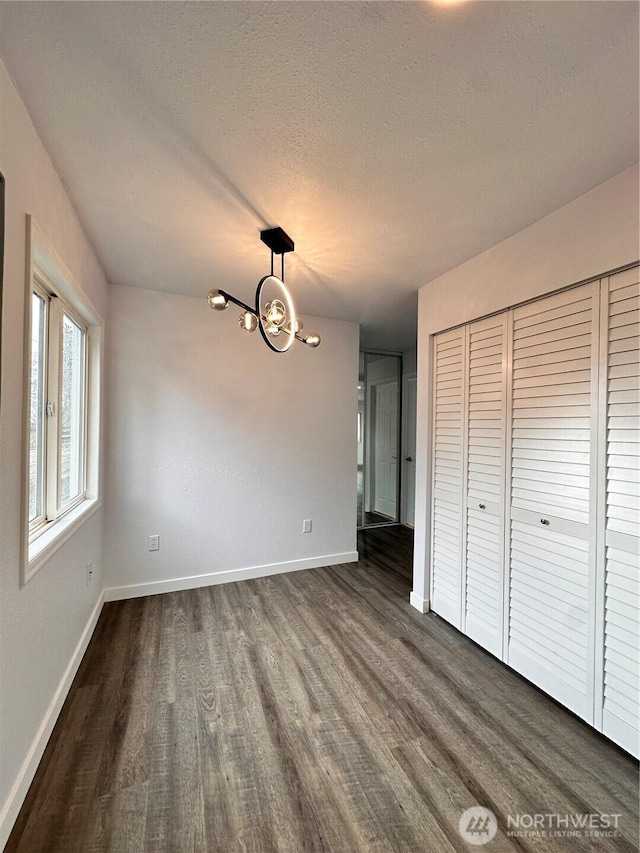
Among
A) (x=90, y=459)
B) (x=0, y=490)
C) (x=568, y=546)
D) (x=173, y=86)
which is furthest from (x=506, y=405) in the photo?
(x=90, y=459)

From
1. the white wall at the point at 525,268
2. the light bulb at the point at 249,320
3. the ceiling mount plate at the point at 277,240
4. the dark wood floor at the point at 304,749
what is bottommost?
the dark wood floor at the point at 304,749

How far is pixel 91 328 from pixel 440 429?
2.58m

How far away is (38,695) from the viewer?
1.47 metres

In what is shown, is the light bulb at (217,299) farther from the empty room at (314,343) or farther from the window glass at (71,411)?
the window glass at (71,411)

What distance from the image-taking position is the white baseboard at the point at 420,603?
8.89 feet

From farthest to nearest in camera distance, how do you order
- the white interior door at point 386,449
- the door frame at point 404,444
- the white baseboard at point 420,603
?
1. the white interior door at point 386,449
2. the door frame at point 404,444
3. the white baseboard at point 420,603

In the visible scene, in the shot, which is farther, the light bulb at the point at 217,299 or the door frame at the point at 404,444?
the door frame at the point at 404,444

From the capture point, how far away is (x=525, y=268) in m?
1.93

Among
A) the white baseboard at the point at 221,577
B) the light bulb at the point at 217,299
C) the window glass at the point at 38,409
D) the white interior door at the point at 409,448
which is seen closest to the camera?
the window glass at the point at 38,409

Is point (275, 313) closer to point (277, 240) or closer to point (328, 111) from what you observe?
point (277, 240)

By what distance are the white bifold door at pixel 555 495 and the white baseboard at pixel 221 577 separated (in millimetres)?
1307

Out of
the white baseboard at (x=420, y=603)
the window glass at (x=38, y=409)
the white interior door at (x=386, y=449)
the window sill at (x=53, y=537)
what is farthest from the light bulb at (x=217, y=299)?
the white interior door at (x=386, y=449)

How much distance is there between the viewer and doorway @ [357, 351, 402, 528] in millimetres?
5195

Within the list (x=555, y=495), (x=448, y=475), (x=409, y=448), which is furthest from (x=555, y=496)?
(x=409, y=448)
